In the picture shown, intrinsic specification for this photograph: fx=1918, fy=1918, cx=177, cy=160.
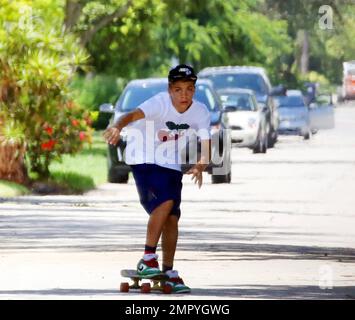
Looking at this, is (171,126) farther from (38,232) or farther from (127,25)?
(127,25)

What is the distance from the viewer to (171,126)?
13648 mm

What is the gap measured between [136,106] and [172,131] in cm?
1704

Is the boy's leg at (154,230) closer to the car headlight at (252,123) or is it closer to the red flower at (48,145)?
the red flower at (48,145)

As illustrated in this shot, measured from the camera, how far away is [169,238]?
1385cm

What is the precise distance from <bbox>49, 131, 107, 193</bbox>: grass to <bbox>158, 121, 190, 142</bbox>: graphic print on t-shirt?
48.0ft

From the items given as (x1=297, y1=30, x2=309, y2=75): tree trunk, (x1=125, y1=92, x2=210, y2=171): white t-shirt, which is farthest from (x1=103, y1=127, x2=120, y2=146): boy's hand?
(x1=297, y1=30, x2=309, y2=75): tree trunk

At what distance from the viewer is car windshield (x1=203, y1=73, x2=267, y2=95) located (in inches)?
1891

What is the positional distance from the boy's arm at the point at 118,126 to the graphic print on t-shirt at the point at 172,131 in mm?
188

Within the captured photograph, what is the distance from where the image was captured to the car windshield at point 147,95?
102 ft

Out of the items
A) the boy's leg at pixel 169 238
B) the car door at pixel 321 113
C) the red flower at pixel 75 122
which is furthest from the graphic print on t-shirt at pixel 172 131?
the car door at pixel 321 113

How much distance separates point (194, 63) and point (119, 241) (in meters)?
46.7

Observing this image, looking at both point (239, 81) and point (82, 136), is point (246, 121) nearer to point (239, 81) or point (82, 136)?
point (239, 81)

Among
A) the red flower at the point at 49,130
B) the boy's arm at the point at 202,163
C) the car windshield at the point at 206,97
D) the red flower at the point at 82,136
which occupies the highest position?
the boy's arm at the point at 202,163

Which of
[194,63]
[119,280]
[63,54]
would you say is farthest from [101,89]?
[119,280]
